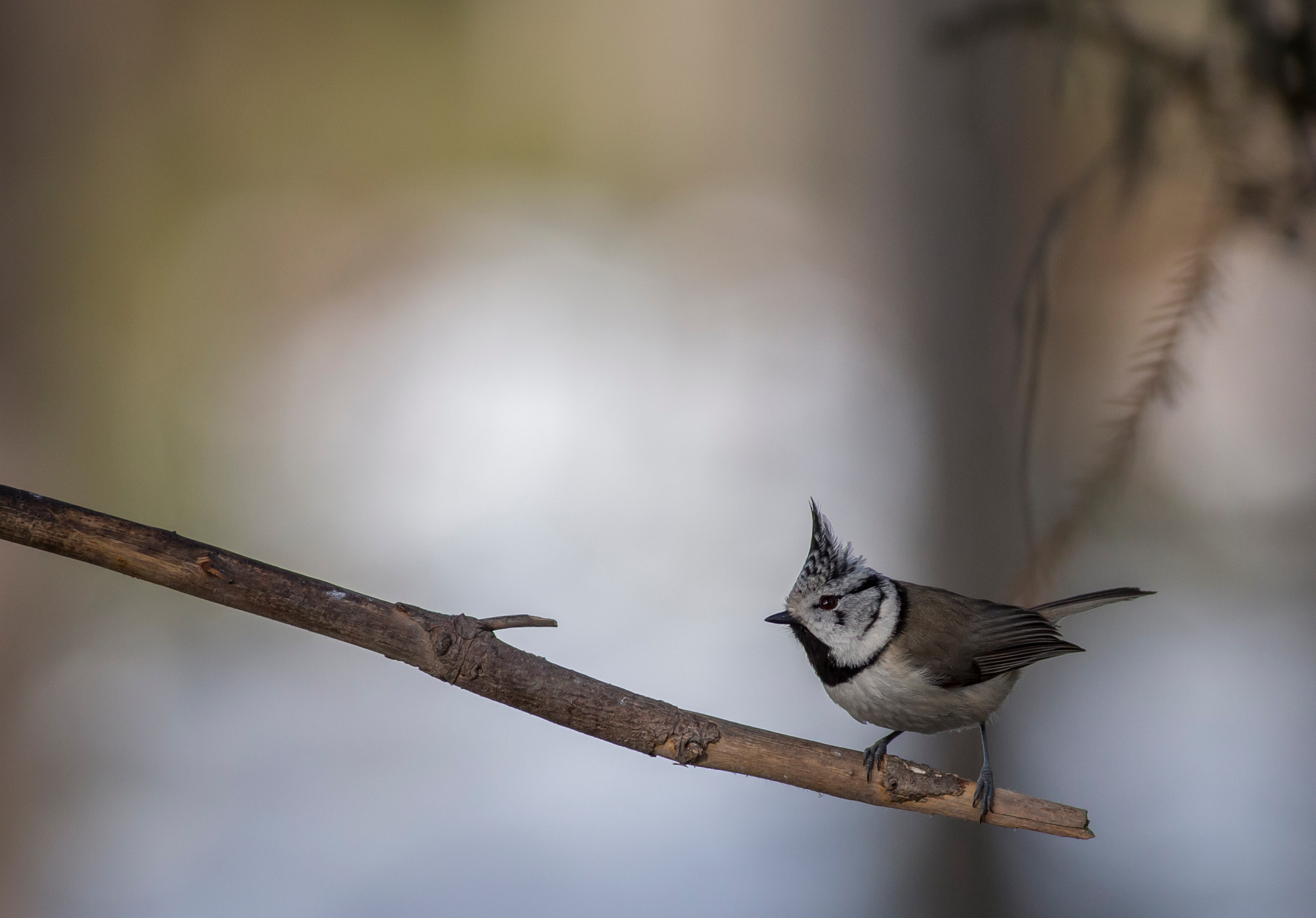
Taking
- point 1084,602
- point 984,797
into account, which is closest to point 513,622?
point 984,797

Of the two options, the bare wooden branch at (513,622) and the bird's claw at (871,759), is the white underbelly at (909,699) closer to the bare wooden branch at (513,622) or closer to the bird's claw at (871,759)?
the bird's claw at (871,759)

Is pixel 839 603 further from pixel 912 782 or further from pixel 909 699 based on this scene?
pixel 912 782

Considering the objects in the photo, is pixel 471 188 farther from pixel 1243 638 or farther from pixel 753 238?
pixel 1243 638

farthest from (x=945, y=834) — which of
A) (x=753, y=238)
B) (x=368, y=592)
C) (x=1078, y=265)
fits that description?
(x=368, y=592)

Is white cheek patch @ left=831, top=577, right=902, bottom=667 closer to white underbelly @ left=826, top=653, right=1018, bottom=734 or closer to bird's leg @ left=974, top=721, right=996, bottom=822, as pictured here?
white underbelly @ left=826, top=653, right=1018, bottom=734

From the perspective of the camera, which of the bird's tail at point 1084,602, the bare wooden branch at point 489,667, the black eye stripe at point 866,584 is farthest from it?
the black eye stripe at point 866,584

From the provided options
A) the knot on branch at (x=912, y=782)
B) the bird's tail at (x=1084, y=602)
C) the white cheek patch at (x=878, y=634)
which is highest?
the bird's tail at (x=1084, y=602)

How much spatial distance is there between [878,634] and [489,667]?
0.47 metres

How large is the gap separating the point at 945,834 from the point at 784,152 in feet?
3.69

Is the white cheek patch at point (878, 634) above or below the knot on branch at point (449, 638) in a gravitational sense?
above

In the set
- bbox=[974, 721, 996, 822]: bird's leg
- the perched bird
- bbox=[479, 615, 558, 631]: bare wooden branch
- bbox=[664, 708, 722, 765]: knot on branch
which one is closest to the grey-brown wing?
the perched bird

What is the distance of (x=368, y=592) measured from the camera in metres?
1.81

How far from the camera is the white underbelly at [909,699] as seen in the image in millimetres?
831

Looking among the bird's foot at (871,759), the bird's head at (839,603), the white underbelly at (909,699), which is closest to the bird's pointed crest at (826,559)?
the bird's head at (839,603)
